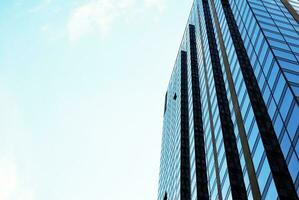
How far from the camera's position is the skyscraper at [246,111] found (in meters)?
31.8

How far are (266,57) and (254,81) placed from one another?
3829mm

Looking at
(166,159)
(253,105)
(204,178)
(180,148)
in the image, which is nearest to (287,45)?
(253,105)

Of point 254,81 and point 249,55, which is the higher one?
point 249,55

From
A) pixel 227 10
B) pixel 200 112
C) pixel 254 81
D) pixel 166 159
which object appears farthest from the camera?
pixel 166 159

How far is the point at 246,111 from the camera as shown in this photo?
4059cm

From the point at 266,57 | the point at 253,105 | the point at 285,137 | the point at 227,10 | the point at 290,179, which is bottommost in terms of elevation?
the point at 290,179

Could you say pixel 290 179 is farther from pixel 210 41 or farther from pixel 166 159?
pixel 166 159

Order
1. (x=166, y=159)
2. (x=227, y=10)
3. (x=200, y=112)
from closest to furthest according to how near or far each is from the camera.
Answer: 1. (x=227, y=10)
2. (x=200, y=112)
3. (x=166, y=159)

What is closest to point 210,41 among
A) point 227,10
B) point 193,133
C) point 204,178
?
point 227,10

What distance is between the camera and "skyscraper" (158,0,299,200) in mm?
31797

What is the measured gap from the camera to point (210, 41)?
2837 inches

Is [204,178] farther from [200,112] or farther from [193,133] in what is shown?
[200,112]

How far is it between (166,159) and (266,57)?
5429 cm

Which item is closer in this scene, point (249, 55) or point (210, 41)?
point (249, 55)
